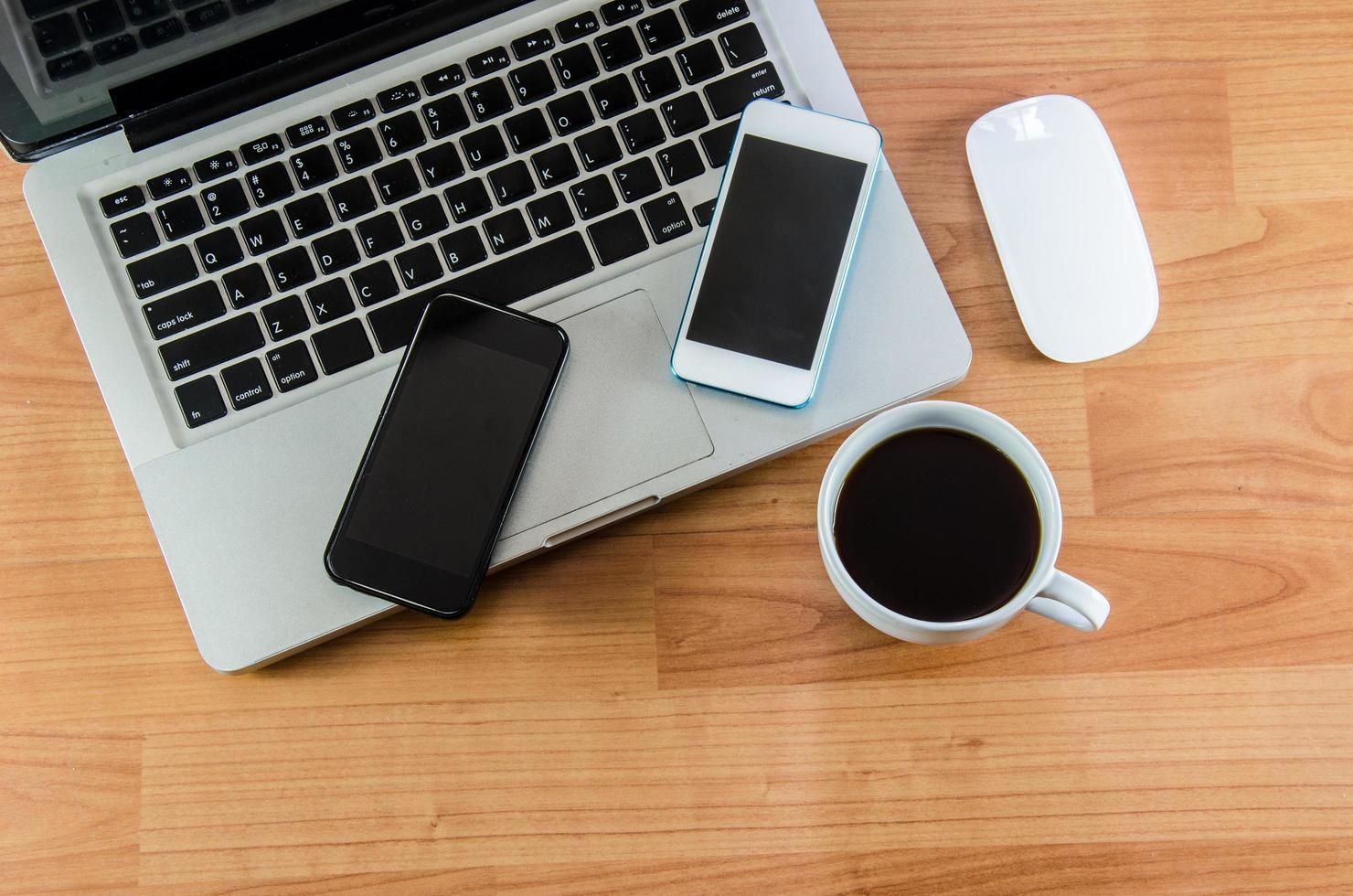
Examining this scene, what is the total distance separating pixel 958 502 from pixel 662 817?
23 centimetres

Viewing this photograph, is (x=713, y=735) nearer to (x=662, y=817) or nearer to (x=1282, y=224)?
(x=662, y=817)

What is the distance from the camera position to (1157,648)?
583 millimetres

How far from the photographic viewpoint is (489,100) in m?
0.58

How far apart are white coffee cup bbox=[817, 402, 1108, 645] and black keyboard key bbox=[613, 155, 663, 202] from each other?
0.18m

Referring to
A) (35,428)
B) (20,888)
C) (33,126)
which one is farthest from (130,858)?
(33,126)

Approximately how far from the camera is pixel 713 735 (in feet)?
1.90

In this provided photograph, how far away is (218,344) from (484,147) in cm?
18

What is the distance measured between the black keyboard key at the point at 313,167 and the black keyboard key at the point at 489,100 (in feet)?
0.28

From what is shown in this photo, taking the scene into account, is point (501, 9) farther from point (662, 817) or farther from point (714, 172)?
point (662, 817)

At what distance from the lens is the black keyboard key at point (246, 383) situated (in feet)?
1.83

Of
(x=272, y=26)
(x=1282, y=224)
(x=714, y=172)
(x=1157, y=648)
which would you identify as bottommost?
(x=1157, y=648)

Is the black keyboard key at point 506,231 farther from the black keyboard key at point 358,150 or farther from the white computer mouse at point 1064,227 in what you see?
the white computer mouse at point 1064,227

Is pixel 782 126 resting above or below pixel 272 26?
below

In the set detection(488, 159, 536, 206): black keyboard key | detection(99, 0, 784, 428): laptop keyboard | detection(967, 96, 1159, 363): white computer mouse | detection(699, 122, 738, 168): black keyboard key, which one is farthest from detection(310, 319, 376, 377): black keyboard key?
detection(967, 96, 1159, 363): white computer mouse
